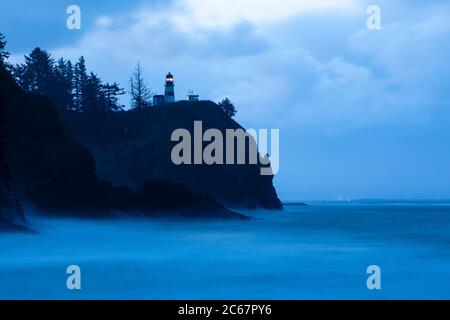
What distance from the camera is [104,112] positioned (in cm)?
6769

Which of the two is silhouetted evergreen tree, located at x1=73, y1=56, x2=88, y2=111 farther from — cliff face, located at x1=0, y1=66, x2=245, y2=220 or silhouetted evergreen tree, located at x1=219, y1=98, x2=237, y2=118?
cliff face, located at x1=0, y1=66, x2=245, y2=220

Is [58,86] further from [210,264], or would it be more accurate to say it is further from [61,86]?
[210,264]

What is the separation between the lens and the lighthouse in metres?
75.0

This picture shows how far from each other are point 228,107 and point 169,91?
11939 millimetres

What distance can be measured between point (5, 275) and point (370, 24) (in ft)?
43.9

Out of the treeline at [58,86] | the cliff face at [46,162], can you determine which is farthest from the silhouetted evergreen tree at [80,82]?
the cliff face at [46,162]

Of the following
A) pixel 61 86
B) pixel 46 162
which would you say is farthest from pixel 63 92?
pixel 46 162

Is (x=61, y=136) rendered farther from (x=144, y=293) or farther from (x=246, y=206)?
(x=246, y=206)

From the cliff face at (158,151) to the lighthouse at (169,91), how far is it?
3788mm

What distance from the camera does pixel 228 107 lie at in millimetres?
84500

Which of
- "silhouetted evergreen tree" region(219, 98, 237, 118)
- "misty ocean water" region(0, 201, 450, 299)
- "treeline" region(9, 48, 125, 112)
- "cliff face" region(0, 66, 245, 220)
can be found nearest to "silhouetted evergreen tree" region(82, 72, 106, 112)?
"treeline" region(9, 48, 125, 112)

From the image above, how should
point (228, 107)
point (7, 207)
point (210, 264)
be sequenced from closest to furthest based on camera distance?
point (210, 264) < point (7, 207) < point (228, 107)

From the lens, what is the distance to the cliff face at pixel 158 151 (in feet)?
198
